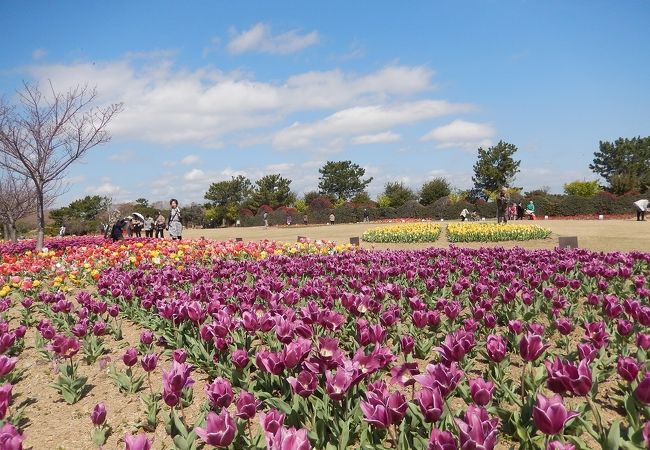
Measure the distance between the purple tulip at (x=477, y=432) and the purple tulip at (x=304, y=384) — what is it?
91 centimetres

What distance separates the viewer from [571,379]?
2221 millimetres

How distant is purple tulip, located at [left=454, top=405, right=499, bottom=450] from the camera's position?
69.1 inches

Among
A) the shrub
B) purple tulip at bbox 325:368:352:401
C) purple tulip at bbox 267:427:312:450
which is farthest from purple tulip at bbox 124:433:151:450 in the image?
the shrub

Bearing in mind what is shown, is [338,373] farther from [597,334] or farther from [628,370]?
[597,334]

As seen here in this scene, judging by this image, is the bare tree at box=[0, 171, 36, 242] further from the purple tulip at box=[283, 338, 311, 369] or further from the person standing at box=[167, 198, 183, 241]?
the purple tulip at box=[283, 338, 311, 369]

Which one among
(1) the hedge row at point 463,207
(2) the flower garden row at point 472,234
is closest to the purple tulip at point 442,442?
(2) the flower garden row at point 472,234

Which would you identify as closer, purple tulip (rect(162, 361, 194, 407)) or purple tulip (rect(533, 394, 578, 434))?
purple tulip (rect(533, 394, 578, 434))

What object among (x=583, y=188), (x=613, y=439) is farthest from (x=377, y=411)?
(x=583, y=188)

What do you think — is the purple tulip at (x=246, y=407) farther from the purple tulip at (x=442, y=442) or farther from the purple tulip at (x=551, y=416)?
the purple tulip at (x=551, y=416)

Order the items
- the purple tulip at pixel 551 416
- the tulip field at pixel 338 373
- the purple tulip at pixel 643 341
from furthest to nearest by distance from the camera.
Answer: the purple tulip at pixel 643 341 → the tulip field at pixel 338 373 → the purple tulip at pixel 551 416

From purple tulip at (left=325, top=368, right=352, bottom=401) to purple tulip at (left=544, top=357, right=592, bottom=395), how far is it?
3.37 feet

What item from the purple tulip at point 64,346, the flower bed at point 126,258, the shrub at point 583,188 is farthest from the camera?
the shrub at point 583,188

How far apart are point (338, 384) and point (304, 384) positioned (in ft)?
0.70

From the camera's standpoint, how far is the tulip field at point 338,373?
2.24 metres
